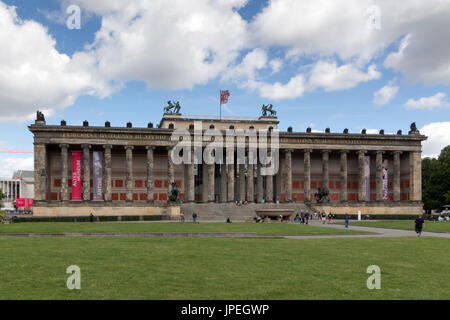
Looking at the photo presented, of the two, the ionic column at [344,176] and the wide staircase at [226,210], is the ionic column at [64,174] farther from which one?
the ionic column at [344,176]

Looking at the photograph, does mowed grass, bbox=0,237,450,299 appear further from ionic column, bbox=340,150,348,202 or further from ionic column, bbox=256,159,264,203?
ionic column, bbox=256,159,264,203

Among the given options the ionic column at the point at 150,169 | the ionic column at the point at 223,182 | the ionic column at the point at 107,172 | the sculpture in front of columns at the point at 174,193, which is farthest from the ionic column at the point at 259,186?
the ionic column at the point at 107,172

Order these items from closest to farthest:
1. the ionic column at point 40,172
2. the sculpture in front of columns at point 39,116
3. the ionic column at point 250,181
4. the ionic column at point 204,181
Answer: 1. the ionic column at point 40,172
2. the sculpture in front of columns at point 39,116
3. the ionic column at point 250,181
4. the ionic column at point 204,181

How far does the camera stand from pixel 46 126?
73750mm

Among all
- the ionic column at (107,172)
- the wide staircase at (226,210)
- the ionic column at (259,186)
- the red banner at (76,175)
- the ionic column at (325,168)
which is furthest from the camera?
the ionic column at (259,186)

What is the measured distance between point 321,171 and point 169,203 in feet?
117

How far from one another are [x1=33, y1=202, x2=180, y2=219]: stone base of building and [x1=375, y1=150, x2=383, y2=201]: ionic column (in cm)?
4028

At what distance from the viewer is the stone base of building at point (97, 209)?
71.8 m

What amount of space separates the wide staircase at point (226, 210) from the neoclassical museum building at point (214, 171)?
0.60ft

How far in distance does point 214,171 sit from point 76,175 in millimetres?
26110

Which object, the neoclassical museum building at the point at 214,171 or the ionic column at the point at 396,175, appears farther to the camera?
the ionic column at the point at 396,175

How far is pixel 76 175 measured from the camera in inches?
2916

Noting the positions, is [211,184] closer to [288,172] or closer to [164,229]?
[288,172]

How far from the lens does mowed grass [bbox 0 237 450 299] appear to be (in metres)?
11.9
